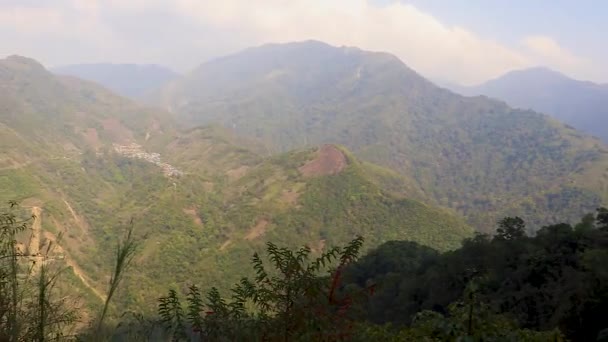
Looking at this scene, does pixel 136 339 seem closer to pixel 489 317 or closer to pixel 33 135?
pixel 489 317

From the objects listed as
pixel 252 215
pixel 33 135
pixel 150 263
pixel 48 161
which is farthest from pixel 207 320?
pixel 33 135

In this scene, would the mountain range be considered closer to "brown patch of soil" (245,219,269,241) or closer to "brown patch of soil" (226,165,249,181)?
"brown patch of soil" (245,219,269,241)

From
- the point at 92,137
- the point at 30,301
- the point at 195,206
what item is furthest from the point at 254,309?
the point at 92,137

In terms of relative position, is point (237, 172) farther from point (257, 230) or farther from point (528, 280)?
point (528, 280)

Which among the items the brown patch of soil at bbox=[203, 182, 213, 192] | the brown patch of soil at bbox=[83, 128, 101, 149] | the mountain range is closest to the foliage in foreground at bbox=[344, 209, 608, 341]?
the mountain range

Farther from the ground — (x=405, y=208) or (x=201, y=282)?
(x=405, y=208)

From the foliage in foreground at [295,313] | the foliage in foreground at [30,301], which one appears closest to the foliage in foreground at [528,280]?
the foliage in foreground at [295,313]

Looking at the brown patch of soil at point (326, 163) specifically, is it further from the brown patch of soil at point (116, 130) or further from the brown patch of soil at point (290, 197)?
the brown patch of soil at point (116, 130)
